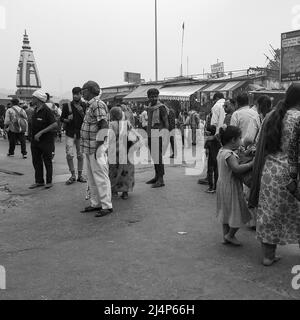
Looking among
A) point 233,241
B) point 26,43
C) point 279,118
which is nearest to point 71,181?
point 233,241

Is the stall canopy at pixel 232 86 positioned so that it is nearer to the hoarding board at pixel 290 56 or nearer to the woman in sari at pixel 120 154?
the hoarding board at pixel 290 56

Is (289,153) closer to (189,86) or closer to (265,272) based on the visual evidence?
(265,272)

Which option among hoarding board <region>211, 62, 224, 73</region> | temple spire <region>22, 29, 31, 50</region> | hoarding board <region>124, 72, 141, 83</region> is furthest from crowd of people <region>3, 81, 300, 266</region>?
hoarding board <region>124, 72, 141, 83</region>

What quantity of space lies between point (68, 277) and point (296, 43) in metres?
17.9

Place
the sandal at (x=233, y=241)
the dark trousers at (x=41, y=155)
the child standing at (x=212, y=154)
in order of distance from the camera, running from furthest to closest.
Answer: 1. the dark trousers at (x=41, y=155)
2. the child standing at (x=212, y=154)
3. the sandal at (x=233, y=241)

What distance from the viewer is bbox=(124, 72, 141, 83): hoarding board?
144ft

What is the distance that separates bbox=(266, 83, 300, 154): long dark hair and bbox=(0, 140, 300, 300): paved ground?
1.14 meters

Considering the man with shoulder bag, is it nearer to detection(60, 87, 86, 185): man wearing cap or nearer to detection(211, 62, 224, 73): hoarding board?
detection(60, 87, 86, 185): man wearing cap

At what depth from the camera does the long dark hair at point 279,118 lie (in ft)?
11.8

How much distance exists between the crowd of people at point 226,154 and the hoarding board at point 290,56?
Answer: 12.7 metres

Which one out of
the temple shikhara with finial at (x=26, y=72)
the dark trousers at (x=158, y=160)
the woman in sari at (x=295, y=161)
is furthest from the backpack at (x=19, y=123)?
the temple shikhara with finial at (x=26, y=72)

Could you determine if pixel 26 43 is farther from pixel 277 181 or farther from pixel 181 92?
pixel 277 181

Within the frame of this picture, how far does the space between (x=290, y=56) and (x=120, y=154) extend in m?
15.0

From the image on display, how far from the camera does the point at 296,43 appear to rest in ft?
61.4
